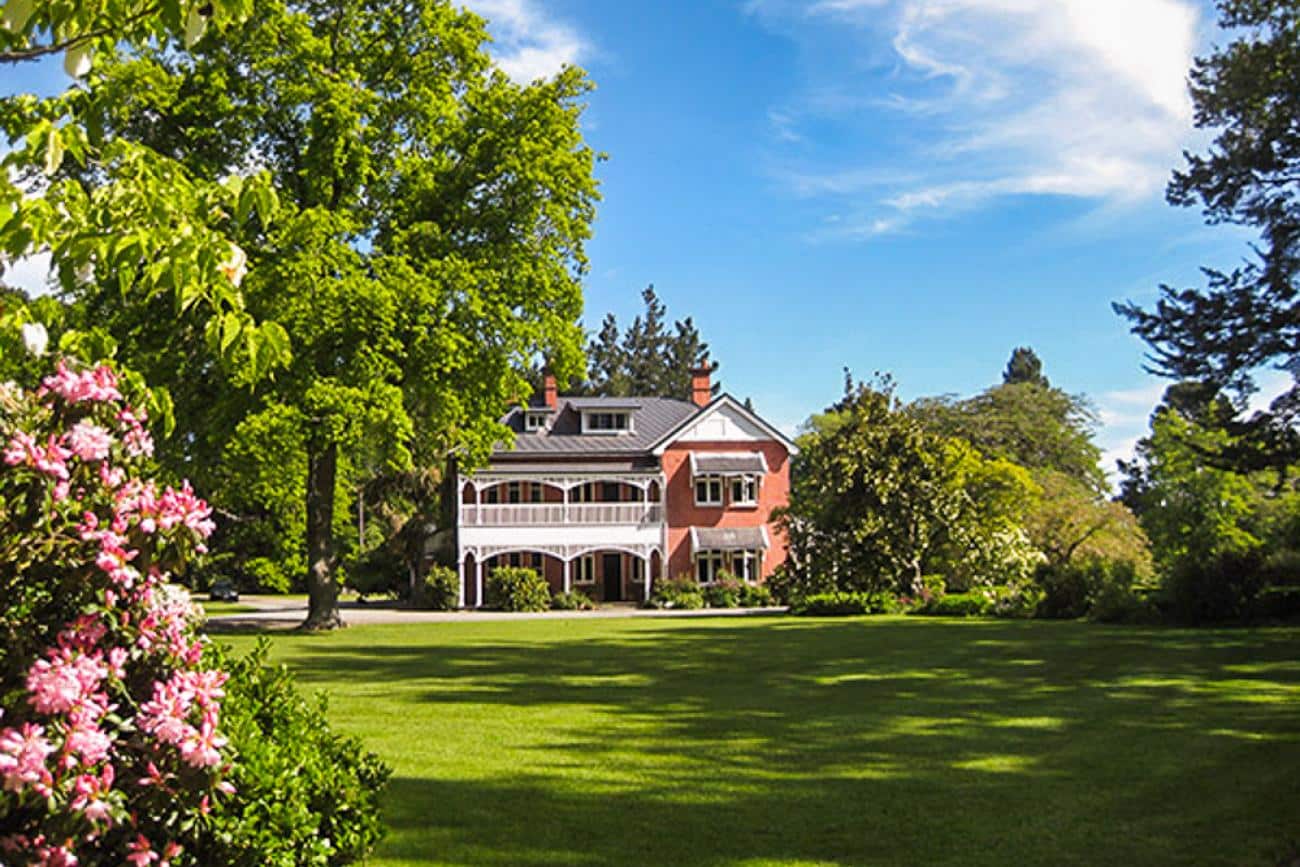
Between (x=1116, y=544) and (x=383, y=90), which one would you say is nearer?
(x=383, y=90)

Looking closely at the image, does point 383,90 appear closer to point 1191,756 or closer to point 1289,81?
point 1289,81

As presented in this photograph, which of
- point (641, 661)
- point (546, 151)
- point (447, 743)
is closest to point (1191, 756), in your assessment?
point (447, 743)

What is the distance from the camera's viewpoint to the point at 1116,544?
1820 inches

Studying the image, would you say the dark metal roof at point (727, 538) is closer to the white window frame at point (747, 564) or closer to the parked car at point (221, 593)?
the white window frame at point (747, 564)

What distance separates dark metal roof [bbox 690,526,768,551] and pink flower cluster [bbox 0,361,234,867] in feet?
150

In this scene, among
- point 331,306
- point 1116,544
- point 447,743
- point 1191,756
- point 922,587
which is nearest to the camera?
point 1191,756

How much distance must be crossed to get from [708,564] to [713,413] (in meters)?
6.81

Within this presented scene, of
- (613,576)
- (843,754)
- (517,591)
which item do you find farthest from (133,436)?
(613,576)

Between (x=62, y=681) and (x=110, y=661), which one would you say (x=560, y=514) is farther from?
(x=62, y=681)

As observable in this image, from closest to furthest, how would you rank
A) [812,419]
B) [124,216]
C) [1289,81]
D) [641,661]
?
[124,216]
[641,661]
[1289,81]
[812,419]

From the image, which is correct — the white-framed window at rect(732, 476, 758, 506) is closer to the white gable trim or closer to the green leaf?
the white gable trim

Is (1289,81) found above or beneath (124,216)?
above

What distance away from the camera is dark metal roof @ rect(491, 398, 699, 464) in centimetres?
5022

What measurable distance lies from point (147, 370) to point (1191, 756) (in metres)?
23.8
